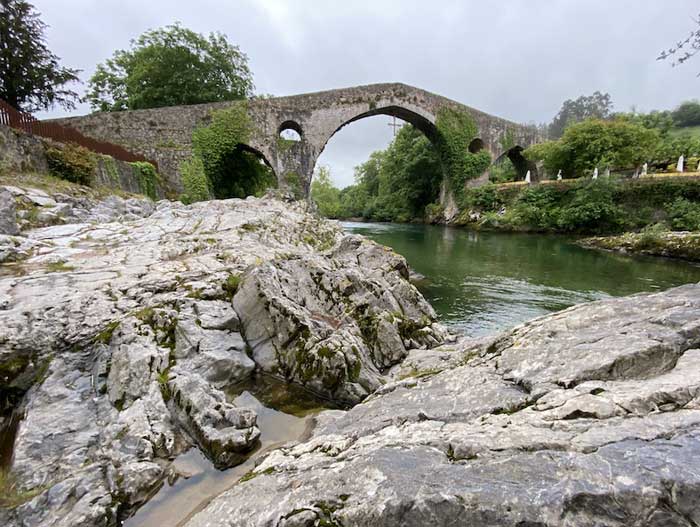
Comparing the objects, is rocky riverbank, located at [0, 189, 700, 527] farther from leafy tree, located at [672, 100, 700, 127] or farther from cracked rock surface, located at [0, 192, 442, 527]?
leafy tree, located at [672, 100, 700, 127]

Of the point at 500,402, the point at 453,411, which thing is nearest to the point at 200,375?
the point at 453,411

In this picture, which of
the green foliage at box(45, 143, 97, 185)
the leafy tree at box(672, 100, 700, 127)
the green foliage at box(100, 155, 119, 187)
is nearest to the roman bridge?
the green foliage at box(100, 155, 119, 187)

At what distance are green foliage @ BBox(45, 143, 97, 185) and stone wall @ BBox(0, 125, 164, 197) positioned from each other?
0.54 ft

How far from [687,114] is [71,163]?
301 feet

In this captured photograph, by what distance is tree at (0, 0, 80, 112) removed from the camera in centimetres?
1561

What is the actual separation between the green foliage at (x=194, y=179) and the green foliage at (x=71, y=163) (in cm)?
798

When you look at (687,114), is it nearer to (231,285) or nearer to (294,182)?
(294,182)

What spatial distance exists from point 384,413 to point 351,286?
301 cm

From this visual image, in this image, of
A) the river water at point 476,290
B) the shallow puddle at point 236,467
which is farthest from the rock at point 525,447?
the river water at point 476,290

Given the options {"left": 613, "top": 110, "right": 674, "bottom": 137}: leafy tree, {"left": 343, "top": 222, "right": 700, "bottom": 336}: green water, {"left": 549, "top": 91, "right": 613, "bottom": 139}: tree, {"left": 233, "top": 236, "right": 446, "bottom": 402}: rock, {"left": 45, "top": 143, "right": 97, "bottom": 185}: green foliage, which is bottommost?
{"left": 343, "top": 222, "right": 700, "bottom": 336}: green water

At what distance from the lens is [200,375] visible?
142 inches

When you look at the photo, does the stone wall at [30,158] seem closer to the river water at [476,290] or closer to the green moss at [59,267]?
the green moss at [59,267]

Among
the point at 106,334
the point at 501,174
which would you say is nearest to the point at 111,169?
the point at 106,334

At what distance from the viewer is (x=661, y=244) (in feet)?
50.1
